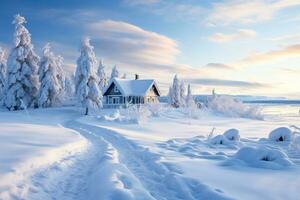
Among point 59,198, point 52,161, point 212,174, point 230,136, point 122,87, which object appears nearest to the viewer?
point 59,198

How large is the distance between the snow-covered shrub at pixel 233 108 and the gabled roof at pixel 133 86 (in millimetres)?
12391

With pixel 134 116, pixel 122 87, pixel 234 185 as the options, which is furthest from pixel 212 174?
pixel 122 87

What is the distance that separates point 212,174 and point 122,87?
160 feet

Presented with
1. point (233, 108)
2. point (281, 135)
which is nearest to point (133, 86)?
point (233, 108)

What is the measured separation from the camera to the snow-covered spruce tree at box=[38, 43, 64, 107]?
51.0 m

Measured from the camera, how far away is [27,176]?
9234 mm

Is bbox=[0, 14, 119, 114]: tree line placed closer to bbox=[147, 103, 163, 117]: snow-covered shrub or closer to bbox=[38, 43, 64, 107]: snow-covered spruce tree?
bbox=[38, 43, 64, 107]: snow-covered spruce tree

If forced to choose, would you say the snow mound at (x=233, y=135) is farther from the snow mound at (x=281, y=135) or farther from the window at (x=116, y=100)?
the window at (x=116, y=100)

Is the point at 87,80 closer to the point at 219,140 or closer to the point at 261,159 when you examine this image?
the point at 219,140

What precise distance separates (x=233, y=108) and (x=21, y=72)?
36.1 m

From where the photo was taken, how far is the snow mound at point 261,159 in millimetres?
11469

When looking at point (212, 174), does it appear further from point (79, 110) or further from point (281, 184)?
point (79, 110)

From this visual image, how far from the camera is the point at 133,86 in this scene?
198 feet

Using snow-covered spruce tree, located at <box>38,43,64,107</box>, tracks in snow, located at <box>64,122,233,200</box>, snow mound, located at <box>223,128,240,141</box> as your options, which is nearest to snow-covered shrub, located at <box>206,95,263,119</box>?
snow-covered spruce tree, located at <box>38,43,64,107</box>
